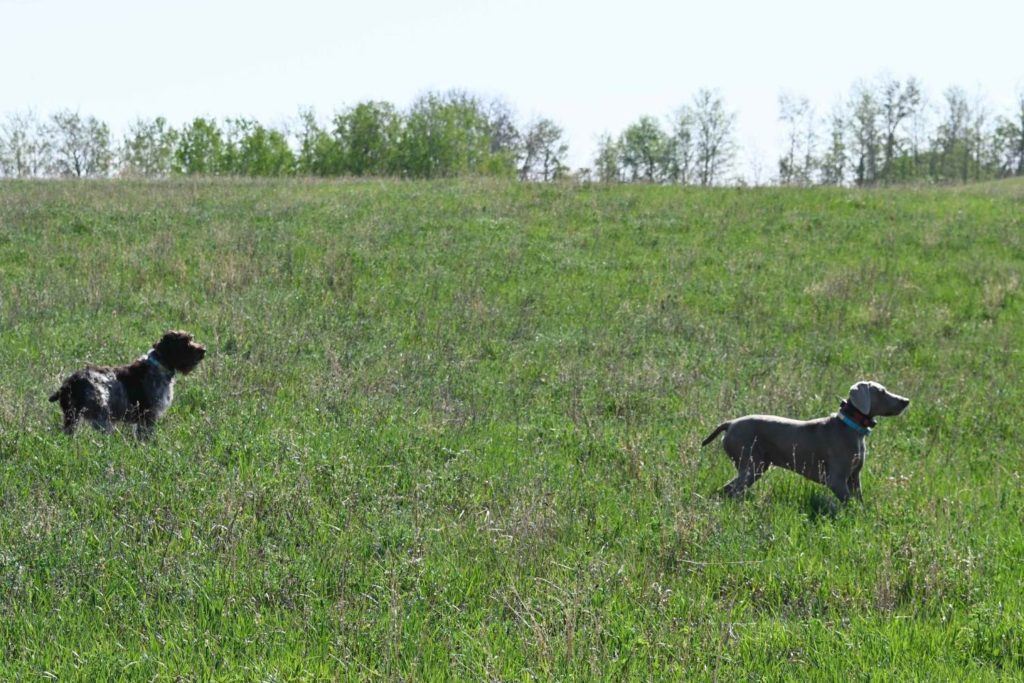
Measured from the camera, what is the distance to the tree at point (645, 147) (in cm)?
7731

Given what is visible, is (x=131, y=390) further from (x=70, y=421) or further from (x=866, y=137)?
(x=866, y=137)

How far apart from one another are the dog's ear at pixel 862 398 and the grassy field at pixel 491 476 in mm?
661

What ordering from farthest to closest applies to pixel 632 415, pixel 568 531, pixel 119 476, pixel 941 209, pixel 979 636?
pixel 941 209 < pixel 632 415 < pixel 119 476 < pixel 568 531 < pixel 979 636

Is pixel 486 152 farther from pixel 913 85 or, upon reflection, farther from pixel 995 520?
pixel 995 520

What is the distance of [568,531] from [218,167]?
6365cm

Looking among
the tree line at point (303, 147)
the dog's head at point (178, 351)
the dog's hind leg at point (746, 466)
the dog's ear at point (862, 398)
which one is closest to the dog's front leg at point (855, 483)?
the dog's ear at point (862, 398)

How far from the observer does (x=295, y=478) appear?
620cm

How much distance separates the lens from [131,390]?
7625mm

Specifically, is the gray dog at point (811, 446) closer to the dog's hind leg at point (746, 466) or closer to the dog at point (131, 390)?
the dog's hind leg at point (746, 466)

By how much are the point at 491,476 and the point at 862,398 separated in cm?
290

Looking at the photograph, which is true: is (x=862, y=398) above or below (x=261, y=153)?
below

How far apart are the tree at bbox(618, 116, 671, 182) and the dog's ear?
71.9 metres

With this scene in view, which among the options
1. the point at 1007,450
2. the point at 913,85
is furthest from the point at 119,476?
the point at 913,85

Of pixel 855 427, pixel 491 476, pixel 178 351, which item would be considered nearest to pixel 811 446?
pixel 855 427
